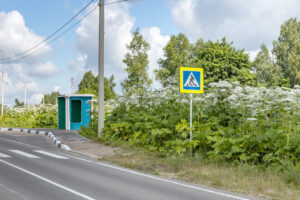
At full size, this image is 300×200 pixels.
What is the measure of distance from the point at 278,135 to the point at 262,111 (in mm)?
1037

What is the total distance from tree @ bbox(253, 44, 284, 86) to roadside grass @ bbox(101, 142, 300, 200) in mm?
39001

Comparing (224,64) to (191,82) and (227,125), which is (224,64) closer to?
(227,125)

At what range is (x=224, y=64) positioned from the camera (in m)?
43.2

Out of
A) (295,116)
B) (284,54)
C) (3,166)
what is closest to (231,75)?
(284,54)

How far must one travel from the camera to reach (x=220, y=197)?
21.5ft

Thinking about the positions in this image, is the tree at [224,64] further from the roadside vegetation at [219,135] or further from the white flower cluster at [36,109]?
the roadside vegetation at [219,135]

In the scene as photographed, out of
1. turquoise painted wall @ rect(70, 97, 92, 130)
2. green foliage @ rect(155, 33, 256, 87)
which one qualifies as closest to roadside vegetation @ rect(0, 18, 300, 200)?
turquoise painted wall @ rect(70, 97, 92, 130)

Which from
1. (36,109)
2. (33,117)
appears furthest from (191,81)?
(36,109)

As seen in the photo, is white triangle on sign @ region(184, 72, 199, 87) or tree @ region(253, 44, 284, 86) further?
tree @ region(253, 44, 284, 86)

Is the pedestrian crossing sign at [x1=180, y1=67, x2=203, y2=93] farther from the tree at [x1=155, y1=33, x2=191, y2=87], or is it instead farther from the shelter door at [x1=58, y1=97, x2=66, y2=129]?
the tree at [x1=155, y1=33, x2=191, y2=87]

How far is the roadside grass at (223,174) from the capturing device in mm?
7164

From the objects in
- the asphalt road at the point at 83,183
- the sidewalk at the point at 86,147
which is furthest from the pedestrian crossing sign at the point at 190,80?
the sidewalk at the point at 86,147

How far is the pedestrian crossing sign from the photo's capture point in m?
11.2

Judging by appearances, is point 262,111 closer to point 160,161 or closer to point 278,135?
point 278,135
